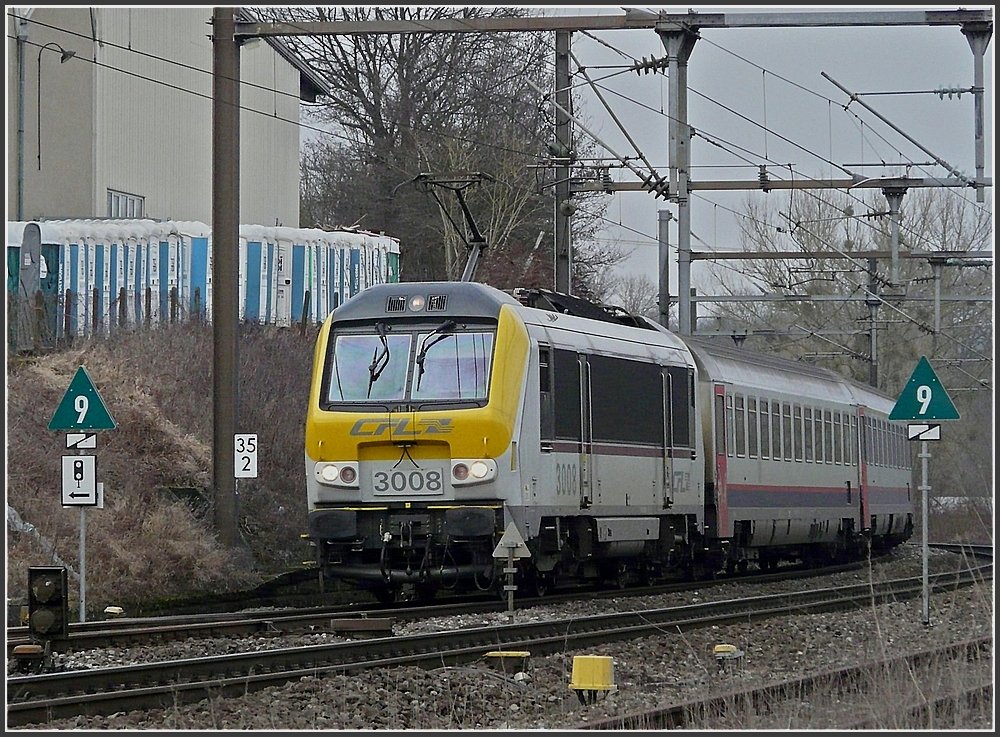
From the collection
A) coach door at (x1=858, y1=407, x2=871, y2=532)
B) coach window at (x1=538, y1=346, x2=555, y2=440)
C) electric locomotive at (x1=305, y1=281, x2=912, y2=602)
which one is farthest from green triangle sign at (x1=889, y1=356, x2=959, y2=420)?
coach door at (x1=858, y1=407, x2=871, y2=532)

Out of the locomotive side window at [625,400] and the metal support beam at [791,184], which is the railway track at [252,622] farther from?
the metal support beam at [791,184]

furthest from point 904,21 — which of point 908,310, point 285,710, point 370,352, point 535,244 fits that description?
point 908,310

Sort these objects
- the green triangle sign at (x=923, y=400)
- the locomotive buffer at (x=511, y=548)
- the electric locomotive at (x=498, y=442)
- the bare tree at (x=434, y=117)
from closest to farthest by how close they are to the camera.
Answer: the locomotive buffer at (x=511, y=548) < the electric locomotive at (x=498, y=442) < the green triangle sign at (x=923, y=400) < the bare tree at (x=434, y=117)

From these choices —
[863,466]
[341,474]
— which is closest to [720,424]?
[341,474]

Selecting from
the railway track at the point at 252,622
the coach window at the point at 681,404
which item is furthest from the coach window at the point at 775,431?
the railway track at the point at 252,622

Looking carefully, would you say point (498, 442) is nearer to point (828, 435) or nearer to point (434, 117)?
point (828, 435)

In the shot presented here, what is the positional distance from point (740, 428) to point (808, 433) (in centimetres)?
371

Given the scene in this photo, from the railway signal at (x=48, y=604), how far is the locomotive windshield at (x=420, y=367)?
14.8 feet

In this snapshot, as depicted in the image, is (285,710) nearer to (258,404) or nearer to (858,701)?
(858,701)

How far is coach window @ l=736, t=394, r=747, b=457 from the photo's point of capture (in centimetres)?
2289

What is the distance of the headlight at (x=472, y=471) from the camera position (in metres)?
16.0

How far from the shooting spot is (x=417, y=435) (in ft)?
52.9

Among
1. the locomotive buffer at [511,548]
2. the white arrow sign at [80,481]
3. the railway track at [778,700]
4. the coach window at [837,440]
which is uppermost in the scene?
the coach window at [837,440]

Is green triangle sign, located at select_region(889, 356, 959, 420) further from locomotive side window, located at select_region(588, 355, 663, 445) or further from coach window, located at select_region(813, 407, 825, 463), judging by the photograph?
coach window, located at select_region(813, 407, 825, 463)
